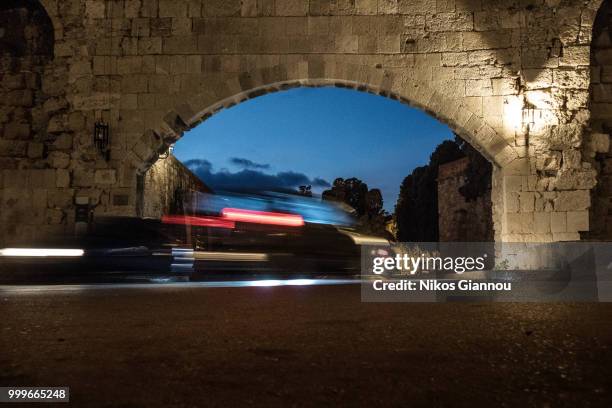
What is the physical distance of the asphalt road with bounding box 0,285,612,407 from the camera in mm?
1997

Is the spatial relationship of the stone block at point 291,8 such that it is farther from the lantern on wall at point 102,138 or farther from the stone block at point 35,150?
the stone block at point 35,150

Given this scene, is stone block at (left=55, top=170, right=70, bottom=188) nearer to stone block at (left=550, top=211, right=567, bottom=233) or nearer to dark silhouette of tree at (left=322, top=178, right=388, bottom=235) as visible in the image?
stone block at (left=550, top=211, right=567, bottom=233)

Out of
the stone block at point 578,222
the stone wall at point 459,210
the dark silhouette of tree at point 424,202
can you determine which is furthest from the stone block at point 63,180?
the dark silhouette of tree at point 424,202

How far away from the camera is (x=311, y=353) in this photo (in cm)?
269

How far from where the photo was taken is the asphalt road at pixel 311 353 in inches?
78.6

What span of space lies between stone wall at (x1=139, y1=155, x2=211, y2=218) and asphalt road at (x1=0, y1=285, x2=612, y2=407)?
240 inches

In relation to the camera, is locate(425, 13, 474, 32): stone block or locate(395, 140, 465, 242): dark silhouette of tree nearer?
locate(425, 13, 474, 32): stone block

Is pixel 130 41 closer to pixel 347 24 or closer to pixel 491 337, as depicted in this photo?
pixel 347 24

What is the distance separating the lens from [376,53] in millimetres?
9570

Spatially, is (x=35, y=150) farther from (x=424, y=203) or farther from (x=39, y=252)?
(x=424, y=203)

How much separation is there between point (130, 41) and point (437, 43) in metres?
5.16

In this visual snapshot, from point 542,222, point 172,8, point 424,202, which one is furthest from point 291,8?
point 424,202

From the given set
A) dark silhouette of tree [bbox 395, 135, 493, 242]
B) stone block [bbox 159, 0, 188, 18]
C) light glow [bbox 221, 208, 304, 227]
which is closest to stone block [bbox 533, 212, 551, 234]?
light glow [bbox 221, 208, 304, 227]

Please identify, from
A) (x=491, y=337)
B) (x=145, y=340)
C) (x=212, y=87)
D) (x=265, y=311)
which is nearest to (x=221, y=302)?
(x=265, y=311)
